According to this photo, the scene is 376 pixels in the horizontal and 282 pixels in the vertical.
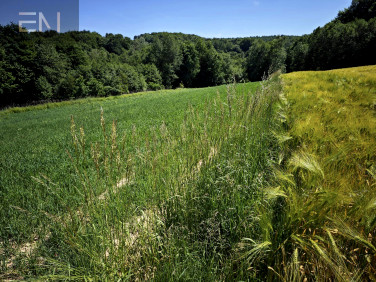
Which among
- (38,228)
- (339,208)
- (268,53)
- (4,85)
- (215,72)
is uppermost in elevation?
(268,53)

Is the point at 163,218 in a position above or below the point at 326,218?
below

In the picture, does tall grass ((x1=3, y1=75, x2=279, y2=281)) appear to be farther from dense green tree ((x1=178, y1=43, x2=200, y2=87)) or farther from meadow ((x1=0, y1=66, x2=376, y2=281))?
dense green tree ((x1=178, y1=43, x2=200, y2=87))

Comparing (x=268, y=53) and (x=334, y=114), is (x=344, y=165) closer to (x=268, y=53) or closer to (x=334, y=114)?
(x=334, y=114)

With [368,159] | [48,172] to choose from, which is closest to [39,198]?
[48,172]

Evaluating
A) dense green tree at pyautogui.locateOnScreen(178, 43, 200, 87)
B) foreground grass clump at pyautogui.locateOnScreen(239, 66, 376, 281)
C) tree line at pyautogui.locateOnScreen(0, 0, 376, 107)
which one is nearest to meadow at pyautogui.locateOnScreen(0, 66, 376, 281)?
foreground grass clump at pyautogui.locateOnScreen(239, 66, 376, 281)

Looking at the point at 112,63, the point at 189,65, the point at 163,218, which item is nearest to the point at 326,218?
the point at 163,218

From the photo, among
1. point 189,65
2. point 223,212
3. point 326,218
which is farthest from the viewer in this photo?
point 189,65

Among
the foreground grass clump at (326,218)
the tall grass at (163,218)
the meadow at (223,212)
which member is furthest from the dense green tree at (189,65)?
the foreground grass clump at (326,218)

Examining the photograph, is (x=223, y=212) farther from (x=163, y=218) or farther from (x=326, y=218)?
(x=326, y=218)

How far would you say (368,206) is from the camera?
0.87 m

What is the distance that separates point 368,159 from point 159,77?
6421 centimetres

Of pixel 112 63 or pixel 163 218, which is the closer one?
pixel 163 218

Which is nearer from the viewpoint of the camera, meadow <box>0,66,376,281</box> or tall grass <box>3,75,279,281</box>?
meadow <box>0,66,376,281</box>

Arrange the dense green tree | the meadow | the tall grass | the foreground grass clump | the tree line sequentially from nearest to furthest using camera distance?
the foreground grass clump < the meadow < the tall grass < the tree line < the dense green tree
